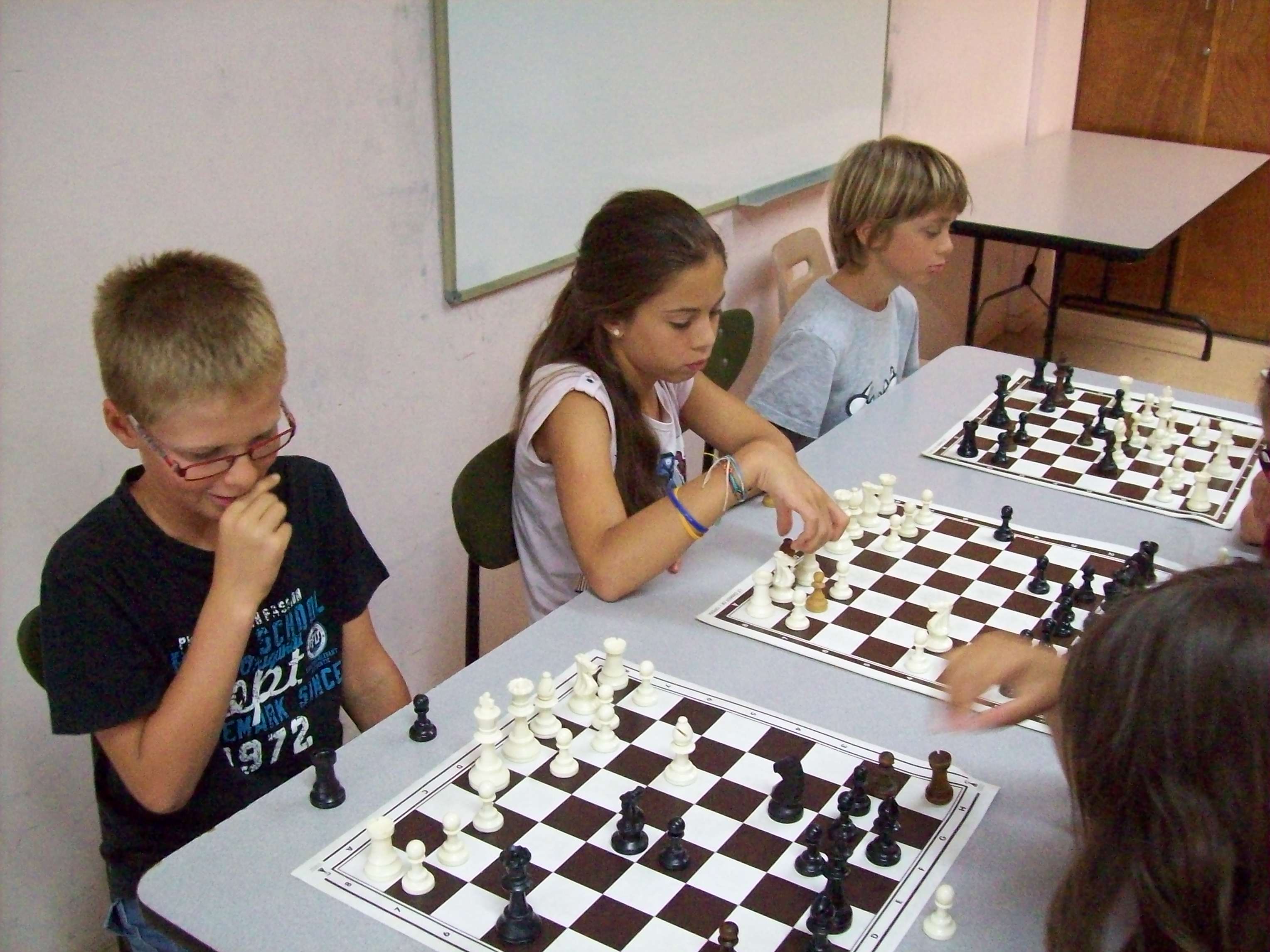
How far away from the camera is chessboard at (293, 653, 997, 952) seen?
1.16 m

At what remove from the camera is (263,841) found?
128 centimetres

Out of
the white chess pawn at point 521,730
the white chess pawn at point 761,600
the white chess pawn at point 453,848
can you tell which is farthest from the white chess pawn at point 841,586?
the white chess pawn at point 453,848

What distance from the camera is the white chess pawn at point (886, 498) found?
2.04 metres

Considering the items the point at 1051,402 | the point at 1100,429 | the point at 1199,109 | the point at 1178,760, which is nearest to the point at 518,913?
the point at 1178,760

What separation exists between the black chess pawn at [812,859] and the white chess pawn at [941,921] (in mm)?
116

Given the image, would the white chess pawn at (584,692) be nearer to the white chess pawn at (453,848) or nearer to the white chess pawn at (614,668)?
the white chess pawn at (614,668)

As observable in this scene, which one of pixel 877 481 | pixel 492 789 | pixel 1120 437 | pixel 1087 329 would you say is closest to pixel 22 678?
pixel 492 789

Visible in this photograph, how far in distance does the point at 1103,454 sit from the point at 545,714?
1373 mm

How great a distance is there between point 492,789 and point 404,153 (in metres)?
1.63

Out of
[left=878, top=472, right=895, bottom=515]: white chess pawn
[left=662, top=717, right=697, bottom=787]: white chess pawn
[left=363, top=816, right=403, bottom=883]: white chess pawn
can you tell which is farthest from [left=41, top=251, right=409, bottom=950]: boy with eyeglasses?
[left=878, top=472, right=895, bottom=515]: white chess pawn

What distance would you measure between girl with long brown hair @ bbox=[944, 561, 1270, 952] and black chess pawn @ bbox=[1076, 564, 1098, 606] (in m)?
0.78

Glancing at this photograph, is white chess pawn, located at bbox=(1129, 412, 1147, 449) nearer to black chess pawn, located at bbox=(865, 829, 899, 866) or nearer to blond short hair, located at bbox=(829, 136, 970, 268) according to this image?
blond short hair, located at bbox=(829, 136, 970, 268)

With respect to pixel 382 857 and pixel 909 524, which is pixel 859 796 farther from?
pixel 909 524

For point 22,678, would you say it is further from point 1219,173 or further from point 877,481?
point 1219,173
